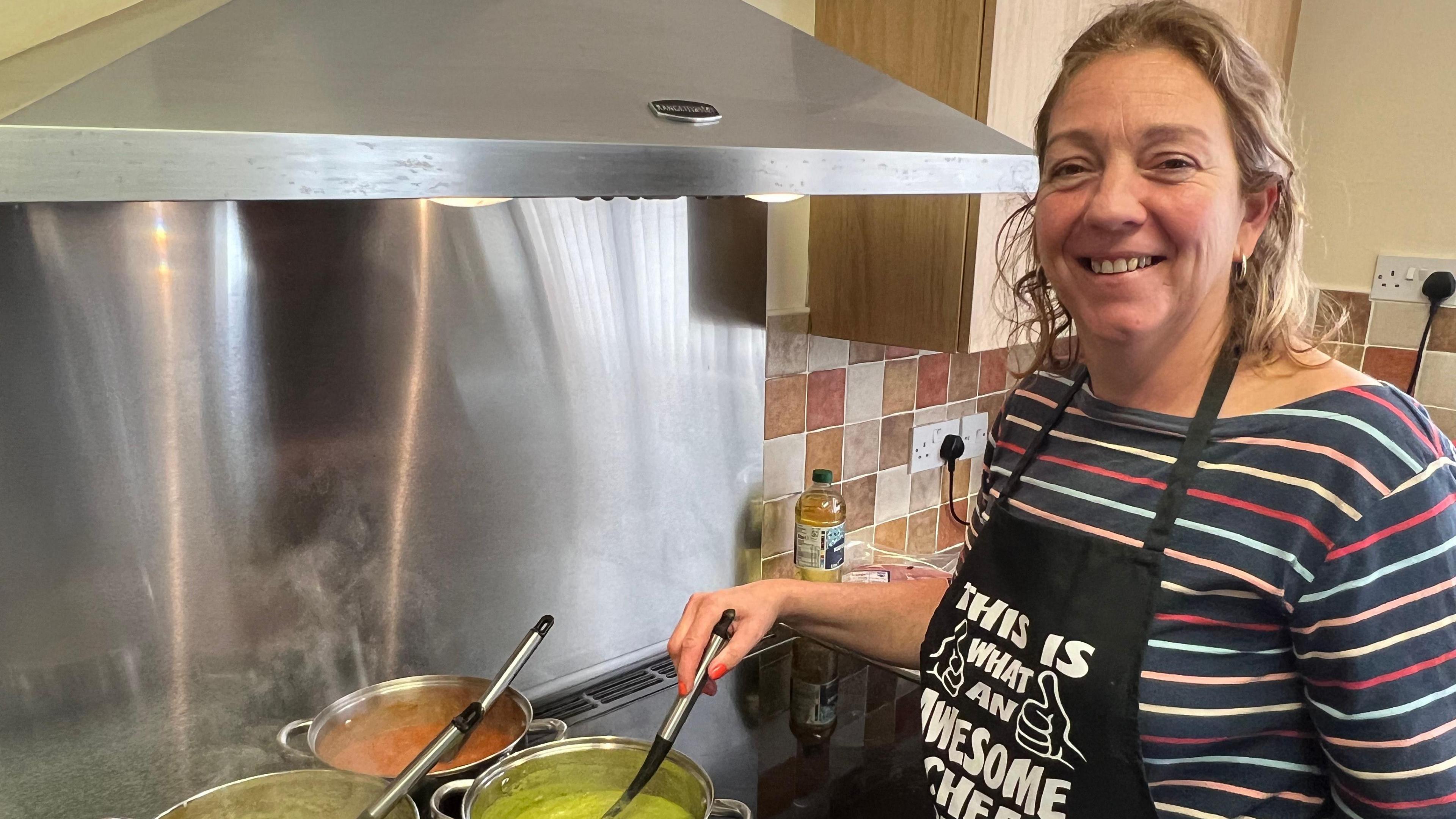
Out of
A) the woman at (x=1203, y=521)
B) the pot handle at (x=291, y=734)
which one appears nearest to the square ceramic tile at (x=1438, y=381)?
the woman at (x=1203, y=521)

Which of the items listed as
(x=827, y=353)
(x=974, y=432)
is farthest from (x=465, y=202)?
(x=974, y=432)

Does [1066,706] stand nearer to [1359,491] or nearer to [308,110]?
[1359,491]

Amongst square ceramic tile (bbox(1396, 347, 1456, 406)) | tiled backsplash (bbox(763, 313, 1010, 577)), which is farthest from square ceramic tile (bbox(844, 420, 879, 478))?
square ceramic tile (bbox(1396, 347, 1456, 406))

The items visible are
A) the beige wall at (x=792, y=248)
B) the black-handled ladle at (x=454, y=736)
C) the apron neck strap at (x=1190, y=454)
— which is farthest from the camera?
the beige wall at (x=792, y=248)

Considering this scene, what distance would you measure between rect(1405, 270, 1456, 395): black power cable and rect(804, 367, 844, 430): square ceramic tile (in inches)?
42.9

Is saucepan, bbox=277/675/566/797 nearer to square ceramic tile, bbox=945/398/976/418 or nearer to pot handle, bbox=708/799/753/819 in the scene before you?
pot handle, bbox=708/799/753/819

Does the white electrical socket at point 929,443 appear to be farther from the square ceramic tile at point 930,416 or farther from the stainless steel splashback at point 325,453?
the stainless steel splashback at point 325,453

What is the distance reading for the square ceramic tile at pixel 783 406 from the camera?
1.49 m

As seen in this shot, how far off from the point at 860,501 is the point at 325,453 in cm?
88

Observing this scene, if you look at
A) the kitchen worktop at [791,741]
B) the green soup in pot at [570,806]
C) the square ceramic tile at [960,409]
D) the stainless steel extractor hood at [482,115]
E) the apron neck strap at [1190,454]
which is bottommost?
the kitchen worktop at [791,741]

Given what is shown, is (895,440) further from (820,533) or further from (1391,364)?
(1391,364)

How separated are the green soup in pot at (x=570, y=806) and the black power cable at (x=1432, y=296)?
1.61m

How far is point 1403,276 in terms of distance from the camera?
75.2 inches

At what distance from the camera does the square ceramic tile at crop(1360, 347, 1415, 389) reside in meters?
1.92
